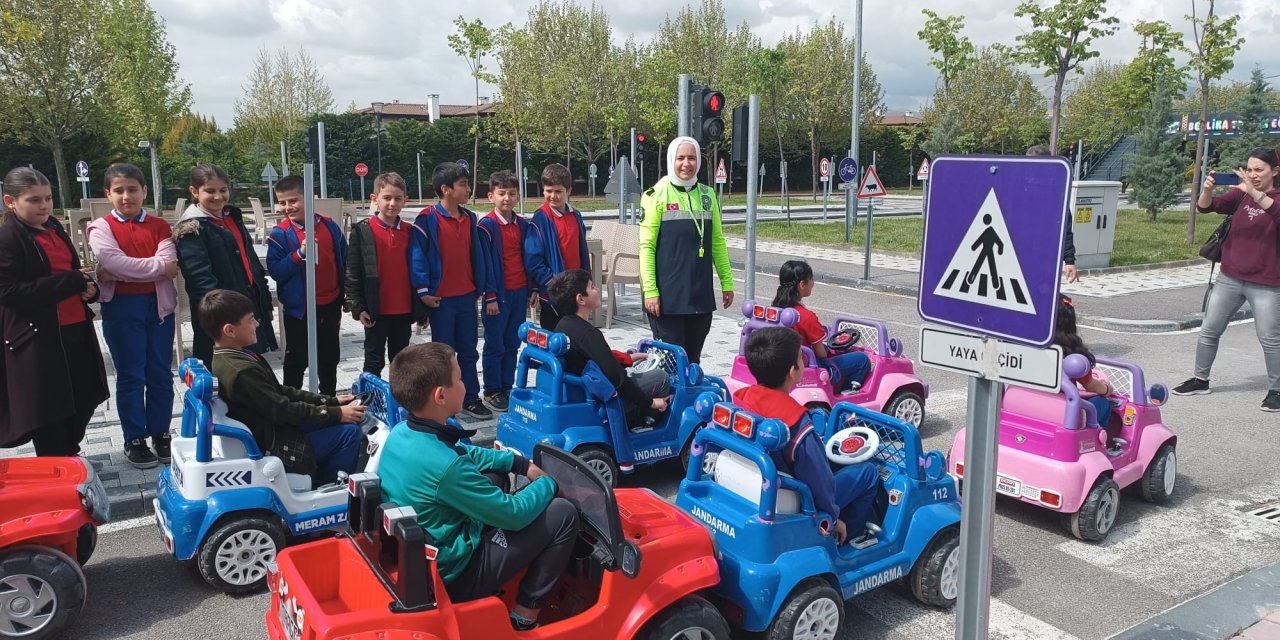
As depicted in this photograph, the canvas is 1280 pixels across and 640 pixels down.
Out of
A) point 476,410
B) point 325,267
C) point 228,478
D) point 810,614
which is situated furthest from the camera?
point 476,410

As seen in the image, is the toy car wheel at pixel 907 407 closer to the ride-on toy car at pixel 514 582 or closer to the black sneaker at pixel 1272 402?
the black sneaker at pixel 1272 402

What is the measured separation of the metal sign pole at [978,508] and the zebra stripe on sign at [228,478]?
10.6 ft

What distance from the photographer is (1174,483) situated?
562 centimetres

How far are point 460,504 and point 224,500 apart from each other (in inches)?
68.6

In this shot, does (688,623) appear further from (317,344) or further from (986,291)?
(317,344)

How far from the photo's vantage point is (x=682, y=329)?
6445 mm

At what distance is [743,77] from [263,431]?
1514 inches

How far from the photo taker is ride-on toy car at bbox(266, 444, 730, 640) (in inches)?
103

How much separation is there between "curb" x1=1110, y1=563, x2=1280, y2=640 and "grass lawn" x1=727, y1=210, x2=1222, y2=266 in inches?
575

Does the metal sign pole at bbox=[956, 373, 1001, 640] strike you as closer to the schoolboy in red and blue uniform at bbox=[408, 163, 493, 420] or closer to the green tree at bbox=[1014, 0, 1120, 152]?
the schoolboy in red and blue uniform at bbox=[408, 163, 493, 420]

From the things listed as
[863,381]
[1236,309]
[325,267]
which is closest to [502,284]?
[325,267]

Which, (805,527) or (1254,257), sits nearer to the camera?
(805,527)

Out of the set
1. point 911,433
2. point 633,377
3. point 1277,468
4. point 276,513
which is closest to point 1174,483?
point 1277,468

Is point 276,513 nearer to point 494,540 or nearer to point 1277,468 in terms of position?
point 494,540
